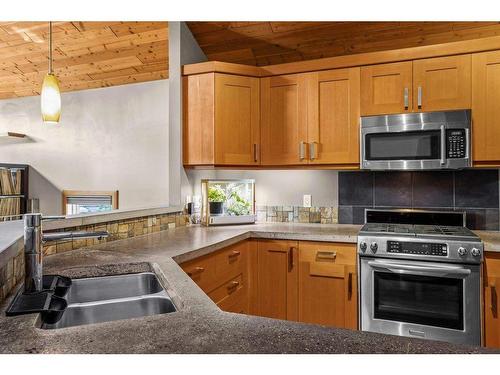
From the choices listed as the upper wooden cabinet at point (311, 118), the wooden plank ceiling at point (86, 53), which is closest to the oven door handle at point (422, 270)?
the upper wooden cabinet at point (311, 118)

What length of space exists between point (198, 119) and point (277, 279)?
139 cm

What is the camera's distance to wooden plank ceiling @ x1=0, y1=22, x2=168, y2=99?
3.29m

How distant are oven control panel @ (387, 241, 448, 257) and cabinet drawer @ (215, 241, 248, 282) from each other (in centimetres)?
99

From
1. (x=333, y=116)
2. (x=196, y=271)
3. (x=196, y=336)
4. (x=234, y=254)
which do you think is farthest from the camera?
(x=333, y=116)

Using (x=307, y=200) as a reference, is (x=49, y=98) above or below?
above

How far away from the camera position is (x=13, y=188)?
184 inches

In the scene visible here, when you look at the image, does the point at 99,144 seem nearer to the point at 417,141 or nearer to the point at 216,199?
the point at 216,199

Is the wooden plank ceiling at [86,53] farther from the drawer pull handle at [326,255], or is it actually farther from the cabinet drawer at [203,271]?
the drawer pull handle at [326,255]

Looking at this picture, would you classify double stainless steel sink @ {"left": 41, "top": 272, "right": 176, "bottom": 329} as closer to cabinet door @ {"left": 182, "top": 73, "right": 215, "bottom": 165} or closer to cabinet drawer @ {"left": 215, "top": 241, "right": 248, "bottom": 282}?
cabinet drawer @ {"left": 215, "top": 241, "right": 248, "bottom": 282}

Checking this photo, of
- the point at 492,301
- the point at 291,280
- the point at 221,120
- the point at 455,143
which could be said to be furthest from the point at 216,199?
the point at 492,301

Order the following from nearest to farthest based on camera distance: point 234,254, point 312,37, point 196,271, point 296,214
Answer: point 196,271 → point 234,254 → point 312,37 → point 296,214

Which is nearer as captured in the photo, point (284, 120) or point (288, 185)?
point (284, 120)

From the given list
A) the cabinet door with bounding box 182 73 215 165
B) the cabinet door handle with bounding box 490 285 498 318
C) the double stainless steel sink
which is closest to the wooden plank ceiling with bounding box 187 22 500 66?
the cabinet door with bounding box 182 73 215 165
